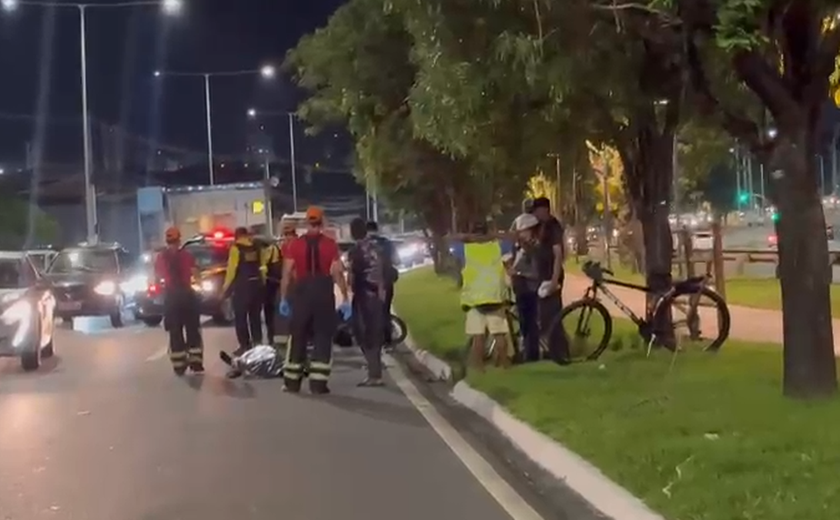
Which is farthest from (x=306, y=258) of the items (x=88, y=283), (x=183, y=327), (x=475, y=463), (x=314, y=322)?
(x=88, y=283)

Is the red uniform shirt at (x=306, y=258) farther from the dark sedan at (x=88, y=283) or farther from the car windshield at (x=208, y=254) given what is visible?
the dark sedan at (x=88, y=283)

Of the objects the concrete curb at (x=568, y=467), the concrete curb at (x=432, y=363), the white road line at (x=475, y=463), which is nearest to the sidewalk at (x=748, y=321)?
the concrete curb at (x=432, y=363)

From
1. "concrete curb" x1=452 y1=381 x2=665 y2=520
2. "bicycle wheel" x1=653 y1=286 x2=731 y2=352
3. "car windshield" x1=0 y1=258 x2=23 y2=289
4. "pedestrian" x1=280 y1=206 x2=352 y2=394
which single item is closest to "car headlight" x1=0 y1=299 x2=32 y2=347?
"car windshield" x1=0 y1=258 x2=23 y2=289

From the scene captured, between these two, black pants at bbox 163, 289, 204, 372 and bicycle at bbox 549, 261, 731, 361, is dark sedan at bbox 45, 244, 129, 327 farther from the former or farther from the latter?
bicycle at bbox 549, 261, 731, 361

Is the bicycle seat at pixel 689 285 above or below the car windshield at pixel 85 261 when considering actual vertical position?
below

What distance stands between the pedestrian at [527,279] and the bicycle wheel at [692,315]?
4.81ft

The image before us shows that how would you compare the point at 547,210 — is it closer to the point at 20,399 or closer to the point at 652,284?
the point at 652,284

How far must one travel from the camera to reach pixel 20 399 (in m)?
15.9

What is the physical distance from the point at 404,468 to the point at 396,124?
18.9 metres

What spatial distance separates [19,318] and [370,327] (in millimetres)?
5401

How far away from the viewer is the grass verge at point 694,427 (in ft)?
27.2

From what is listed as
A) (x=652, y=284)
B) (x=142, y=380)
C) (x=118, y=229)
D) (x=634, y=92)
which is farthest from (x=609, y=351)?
(x=118, y=229)

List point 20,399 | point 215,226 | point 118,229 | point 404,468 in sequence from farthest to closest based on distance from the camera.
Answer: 1. point 118,229
2. point 215,226
3. point 20,399
4. point 404,468

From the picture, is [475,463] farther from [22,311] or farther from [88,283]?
[88,283]
